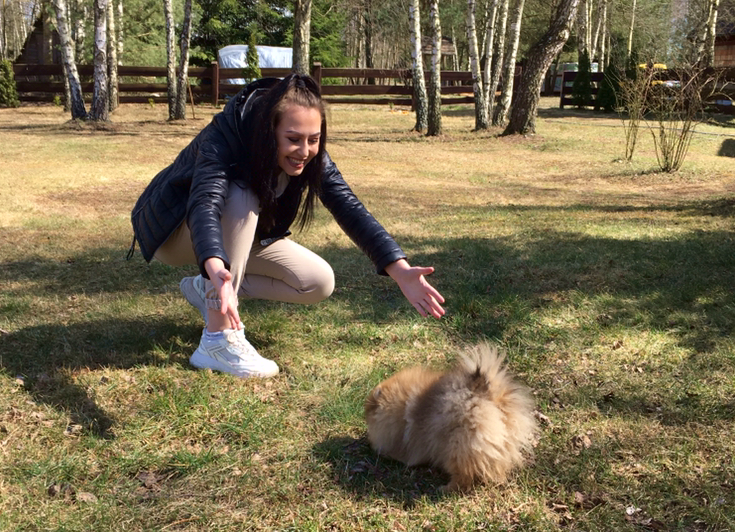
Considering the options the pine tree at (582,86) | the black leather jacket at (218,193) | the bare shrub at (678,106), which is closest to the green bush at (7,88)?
the pine tree at (582,86)

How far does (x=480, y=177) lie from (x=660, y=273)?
243 inches

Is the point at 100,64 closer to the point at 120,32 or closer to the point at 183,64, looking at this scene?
the point at 183,64

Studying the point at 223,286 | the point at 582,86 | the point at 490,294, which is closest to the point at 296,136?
the point at 223,286

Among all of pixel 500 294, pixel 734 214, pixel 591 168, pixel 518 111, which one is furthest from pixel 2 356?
pixel 518 111

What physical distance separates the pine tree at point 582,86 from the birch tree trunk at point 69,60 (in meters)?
17.2

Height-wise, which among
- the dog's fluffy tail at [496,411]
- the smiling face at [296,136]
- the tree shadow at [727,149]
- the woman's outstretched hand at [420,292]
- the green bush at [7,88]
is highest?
the green bush at [7,88]

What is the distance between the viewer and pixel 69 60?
666 inches

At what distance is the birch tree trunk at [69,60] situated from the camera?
52.7ft

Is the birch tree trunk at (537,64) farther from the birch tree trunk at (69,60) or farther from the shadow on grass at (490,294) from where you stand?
the birch tree trunk at (69,60)

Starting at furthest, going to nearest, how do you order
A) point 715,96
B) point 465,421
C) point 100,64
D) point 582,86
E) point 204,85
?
point 582,86, point 204,85, point 715,96, point 100,64, point 465,421

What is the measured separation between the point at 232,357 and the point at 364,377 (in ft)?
2.32

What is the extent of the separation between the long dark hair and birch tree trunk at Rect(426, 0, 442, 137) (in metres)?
12.8

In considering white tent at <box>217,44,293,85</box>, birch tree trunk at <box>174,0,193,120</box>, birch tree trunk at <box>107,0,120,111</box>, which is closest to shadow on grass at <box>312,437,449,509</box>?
birch tree trunk at <box>174,0,193,120</box>

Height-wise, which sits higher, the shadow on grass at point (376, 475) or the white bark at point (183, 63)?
the white bark at point (183, 63)
